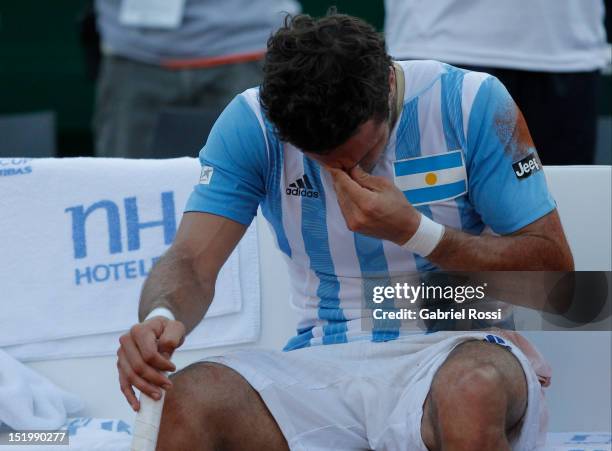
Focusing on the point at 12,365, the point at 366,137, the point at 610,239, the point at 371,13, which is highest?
the point at 371,13

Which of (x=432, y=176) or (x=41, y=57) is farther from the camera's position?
(x=41, y=57)

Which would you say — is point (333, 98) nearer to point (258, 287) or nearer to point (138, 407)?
point (138, 407)

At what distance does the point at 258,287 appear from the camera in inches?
135

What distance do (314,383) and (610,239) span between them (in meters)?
1.04

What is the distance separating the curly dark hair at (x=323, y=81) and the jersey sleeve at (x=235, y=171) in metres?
0.25

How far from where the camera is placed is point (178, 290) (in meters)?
2.66

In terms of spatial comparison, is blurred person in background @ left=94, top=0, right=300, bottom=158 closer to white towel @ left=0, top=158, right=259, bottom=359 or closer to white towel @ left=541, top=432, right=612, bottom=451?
white towel @ left=0, top=158, right=259, bottom=359

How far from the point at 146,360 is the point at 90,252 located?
106 cm

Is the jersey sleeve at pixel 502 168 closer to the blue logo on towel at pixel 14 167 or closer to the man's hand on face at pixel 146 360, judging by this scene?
the man's hand on face at pixel 146 360

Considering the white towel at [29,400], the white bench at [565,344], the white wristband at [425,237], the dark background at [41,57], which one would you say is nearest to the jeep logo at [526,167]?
the white wristband at [425,237]

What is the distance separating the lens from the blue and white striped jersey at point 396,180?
2684 mm

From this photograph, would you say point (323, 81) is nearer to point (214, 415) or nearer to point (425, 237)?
point (425, 237)

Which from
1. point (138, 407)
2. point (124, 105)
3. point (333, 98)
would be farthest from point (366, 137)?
point (124, 105)

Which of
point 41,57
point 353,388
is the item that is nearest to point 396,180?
point 353,388
